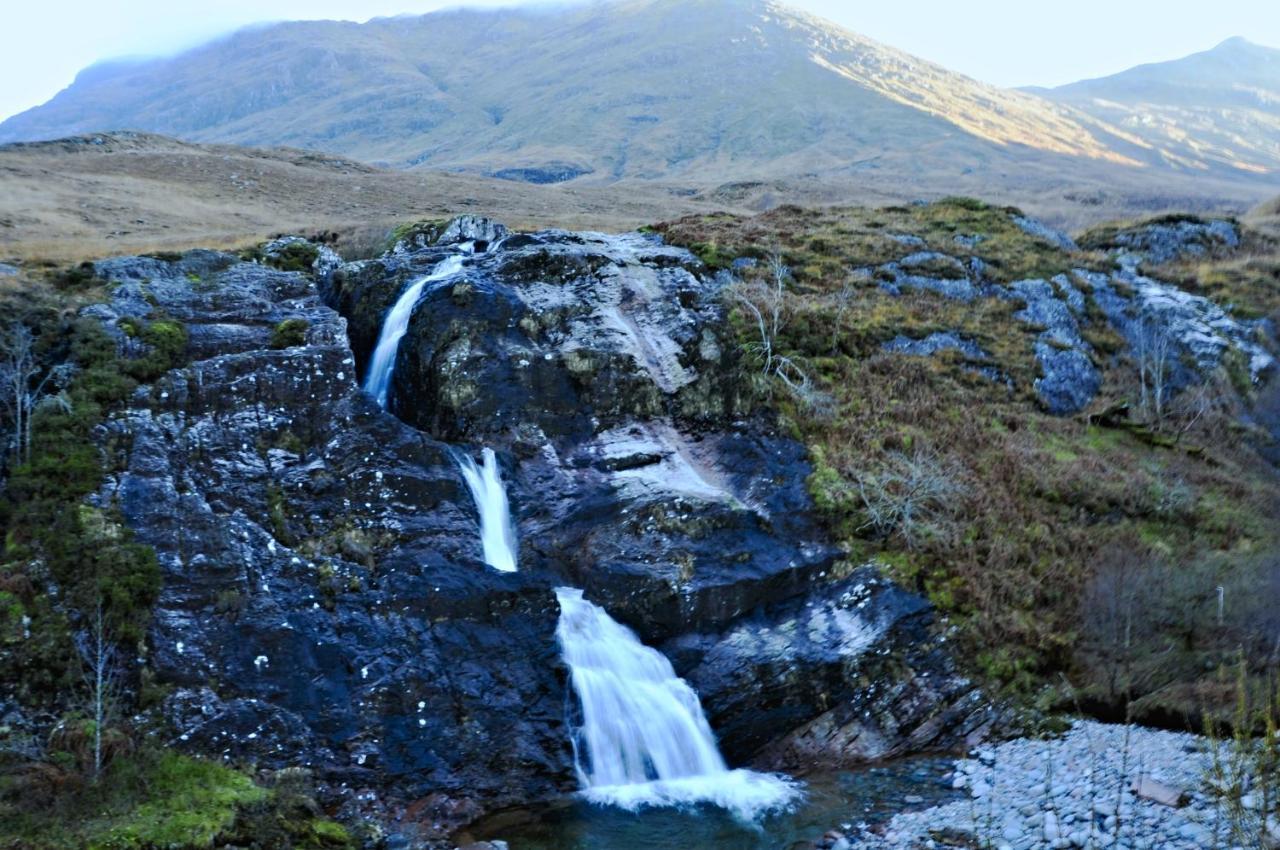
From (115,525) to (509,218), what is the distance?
35659 mm

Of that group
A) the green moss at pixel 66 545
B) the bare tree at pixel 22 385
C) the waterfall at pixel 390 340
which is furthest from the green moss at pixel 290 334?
the bare tree at pixel 22 385

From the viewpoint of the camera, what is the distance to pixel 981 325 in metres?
30.3

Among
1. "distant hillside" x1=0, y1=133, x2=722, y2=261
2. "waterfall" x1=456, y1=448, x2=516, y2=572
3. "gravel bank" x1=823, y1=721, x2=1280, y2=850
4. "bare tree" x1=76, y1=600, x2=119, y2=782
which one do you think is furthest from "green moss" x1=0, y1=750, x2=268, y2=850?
"distant hillside" x1=0, y1=133, x2=722, y2=261

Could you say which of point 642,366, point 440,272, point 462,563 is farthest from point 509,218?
point 462,563

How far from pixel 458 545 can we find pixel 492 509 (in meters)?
1.32

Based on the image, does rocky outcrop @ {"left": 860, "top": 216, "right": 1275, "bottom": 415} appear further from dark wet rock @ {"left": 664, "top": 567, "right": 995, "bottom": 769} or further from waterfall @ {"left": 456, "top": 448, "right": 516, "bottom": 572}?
waterfall @ {"left": 456, "top": 448, "right": 516, "bottom": 572}

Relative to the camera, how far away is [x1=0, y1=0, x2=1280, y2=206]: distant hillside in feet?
384

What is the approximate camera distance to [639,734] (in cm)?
1559

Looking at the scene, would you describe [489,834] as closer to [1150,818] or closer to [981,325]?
[1150,818]

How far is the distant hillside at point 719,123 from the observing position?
117 m

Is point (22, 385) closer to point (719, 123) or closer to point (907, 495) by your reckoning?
point (907, 495)

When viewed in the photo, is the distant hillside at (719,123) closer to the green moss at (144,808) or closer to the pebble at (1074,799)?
the pebble at (1074,799)

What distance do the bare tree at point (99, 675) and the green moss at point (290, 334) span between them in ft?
23.8

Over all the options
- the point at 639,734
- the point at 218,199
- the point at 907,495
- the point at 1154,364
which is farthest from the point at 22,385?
the point at 218,199
